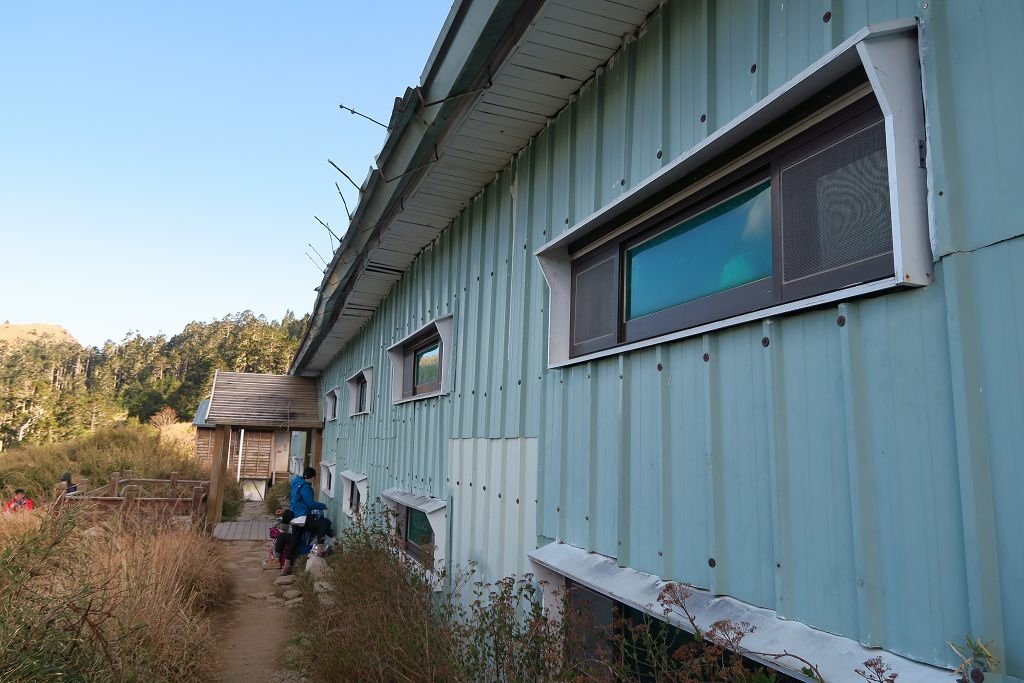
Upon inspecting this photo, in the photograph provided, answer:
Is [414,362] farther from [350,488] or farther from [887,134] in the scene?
[887,134]

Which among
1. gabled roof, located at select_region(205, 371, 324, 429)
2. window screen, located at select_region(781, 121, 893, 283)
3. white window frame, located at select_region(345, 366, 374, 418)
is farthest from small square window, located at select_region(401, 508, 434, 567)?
gabled roof, located at select_region(205, 371, 324, 429)

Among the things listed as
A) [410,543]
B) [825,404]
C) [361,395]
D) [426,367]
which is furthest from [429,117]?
[361,395]

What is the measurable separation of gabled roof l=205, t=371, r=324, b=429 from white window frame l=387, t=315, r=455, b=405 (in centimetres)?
1001

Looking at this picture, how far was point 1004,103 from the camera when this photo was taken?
1.50 meters

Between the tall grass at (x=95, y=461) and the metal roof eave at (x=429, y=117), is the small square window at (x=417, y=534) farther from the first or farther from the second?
the tall grass at (x=95, y=461)

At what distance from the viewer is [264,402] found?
58.1ft

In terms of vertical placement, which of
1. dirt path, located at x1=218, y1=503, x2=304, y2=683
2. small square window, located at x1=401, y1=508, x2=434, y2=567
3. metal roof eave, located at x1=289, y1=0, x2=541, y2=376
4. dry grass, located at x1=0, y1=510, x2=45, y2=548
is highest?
metal roof eave, located at x1=289, y1=0, x2=541, y2=376

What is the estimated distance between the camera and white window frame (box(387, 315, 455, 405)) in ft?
18.1

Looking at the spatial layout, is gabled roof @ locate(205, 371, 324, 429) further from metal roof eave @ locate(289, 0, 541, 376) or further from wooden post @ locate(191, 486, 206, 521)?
metal roof eave @ locate(289, 0, 541, 376)

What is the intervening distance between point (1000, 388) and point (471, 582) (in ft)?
12.2

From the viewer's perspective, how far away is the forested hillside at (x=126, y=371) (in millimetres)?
30891

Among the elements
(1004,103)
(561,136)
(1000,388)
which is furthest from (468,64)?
(1000,388)

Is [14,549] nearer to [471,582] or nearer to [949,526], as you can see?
[471,582]

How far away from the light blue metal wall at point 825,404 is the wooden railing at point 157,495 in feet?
34.5
